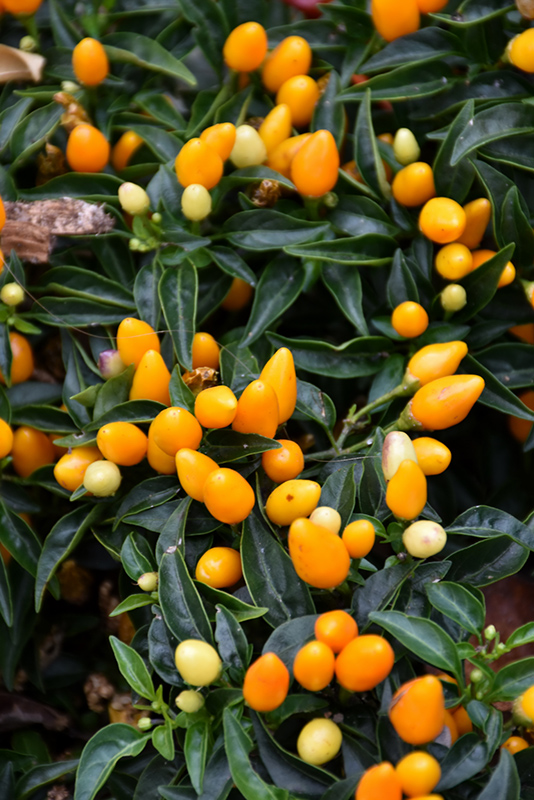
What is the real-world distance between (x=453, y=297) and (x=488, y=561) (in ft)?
1.33

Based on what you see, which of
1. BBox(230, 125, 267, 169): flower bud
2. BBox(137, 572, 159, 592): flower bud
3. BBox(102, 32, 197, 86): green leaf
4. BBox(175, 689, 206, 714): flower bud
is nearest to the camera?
BBox(175, 689, 206, 714): flower bud

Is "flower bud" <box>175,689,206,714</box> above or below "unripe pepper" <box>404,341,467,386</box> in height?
below

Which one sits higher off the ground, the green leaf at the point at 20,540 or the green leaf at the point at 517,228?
the green leaf at the point at 517,228

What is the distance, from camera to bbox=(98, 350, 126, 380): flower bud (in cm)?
109

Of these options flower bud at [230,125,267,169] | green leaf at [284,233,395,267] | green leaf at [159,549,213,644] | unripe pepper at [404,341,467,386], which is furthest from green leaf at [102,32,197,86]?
green leaf at [159,549,213,644]

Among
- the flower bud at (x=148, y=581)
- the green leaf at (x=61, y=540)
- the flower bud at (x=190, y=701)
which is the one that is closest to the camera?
the flower bud at (x=190, y=701)

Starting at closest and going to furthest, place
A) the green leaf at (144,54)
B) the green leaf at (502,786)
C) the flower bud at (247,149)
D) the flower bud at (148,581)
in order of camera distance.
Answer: the green leaf at (502,786) → the flower bud at (148,581) → the flower bud at (247,149) → the green leaf at (144,54)

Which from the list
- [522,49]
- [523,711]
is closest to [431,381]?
[523,711]

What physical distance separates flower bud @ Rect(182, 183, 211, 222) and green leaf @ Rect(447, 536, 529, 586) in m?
0.63

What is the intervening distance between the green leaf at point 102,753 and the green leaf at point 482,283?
2.54 feet

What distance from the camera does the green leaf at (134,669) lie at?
874mm

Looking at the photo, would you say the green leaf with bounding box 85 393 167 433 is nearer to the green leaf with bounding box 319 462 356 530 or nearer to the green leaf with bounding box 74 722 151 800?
the green leaf with bounding box 319 462 356 530

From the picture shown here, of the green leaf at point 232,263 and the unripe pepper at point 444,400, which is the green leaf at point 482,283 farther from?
the green leaf at point 232,263

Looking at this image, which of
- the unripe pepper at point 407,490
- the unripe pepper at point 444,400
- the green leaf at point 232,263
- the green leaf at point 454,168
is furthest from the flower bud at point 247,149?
the unripe pepper at point 407,490
